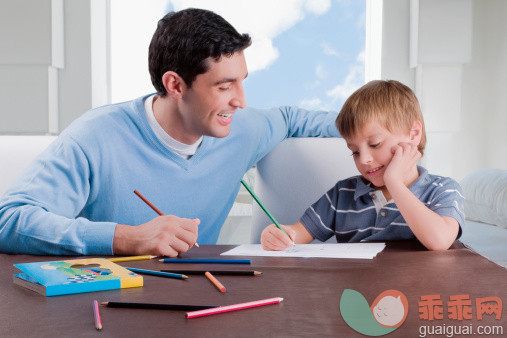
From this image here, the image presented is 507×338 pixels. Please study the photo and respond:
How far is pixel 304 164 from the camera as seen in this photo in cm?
182

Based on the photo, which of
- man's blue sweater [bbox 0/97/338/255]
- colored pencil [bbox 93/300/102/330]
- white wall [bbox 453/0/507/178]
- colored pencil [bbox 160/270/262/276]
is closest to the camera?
colored pencil [bbox 93/300/102/330]

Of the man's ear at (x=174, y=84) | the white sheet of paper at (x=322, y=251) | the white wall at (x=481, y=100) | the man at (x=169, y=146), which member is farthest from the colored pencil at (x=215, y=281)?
the white wall at (x=481, y=100)

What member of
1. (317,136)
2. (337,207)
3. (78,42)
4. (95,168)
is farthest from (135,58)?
(337,207)

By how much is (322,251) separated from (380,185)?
14.7 inches

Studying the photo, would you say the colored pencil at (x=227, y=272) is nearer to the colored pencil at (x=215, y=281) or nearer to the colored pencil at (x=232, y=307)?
the colored pencil at (x=215, y=281)

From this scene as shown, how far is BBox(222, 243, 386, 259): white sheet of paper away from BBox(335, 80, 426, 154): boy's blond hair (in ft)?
1.12

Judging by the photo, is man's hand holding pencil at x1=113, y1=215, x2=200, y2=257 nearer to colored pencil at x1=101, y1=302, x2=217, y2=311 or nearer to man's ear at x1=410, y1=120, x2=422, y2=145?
colored pencil at x1=101, y1=302, x2=217, y2=311

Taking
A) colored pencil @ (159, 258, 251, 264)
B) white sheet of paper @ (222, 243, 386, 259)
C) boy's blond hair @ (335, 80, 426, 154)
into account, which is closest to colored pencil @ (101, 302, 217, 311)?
colored pencil @ (159, 258, 251, 264)

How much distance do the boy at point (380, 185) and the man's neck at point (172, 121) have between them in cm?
39

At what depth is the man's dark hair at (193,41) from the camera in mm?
1509

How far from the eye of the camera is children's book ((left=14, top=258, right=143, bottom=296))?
0.76 m

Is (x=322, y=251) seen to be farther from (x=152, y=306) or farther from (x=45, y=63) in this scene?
(x=45, y=63)

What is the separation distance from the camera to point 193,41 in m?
1.52

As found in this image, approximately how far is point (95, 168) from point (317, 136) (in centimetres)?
75
